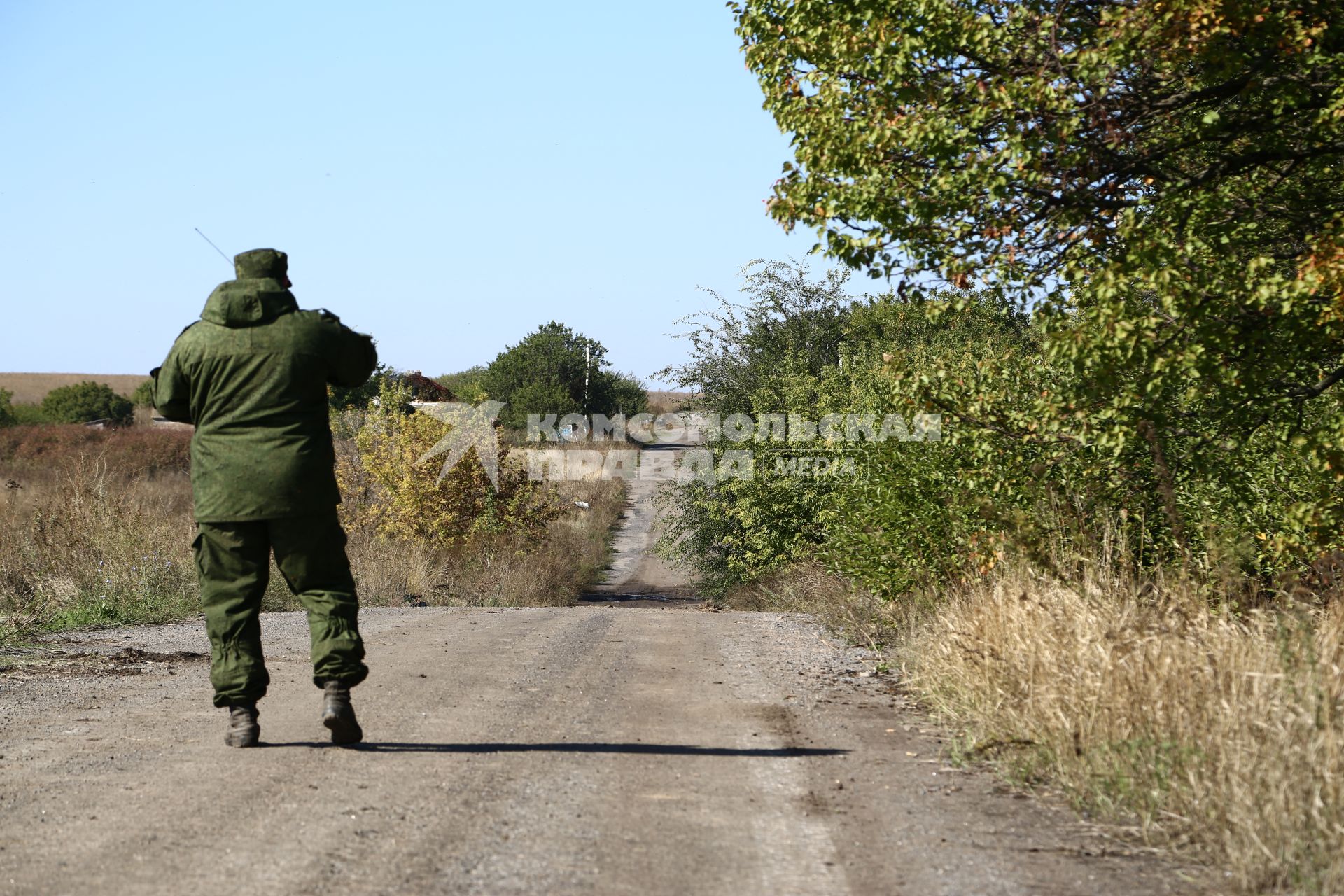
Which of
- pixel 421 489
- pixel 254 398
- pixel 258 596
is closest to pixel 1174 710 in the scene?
pixel 258 596

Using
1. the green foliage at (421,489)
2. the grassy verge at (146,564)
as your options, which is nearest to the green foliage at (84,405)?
the grassy verge at (146,564)

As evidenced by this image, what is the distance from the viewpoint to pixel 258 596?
221 inches

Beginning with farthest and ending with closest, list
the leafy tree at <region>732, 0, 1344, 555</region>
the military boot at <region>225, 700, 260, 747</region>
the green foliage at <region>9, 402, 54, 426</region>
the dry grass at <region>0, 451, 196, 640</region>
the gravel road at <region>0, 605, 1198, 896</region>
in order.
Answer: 1. the green foliage at <region>9, 402, 54, 426</region>
2. the dry grass at <region>0, 451, 196, 640</region>
3. the leafy tree at <region>732, 0, 1344, 555</region>
4. the military boot at <region>225, 700, 260, 747</region>
5. the gravel road at <region>0, 605, 1198, 896</region>

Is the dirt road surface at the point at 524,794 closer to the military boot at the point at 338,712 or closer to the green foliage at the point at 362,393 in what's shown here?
the military boot at the point at 338,712

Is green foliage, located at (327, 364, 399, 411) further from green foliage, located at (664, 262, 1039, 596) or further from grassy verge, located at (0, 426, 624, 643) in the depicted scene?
green foliage, located at (664, 262, 1039, 596)

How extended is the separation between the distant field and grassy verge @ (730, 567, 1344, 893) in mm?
Result: 86927

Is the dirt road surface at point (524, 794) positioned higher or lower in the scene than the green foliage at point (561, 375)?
lower

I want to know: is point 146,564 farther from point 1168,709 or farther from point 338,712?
point 1168,709

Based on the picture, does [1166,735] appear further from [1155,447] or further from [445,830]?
[1155,447]

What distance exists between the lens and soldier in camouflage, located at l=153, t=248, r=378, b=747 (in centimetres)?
552

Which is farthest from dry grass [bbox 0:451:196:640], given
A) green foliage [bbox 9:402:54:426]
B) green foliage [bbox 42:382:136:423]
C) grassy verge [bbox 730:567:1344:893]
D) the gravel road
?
green foliage [bbox 42:382:136:423]

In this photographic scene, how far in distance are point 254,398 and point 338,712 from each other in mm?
1417

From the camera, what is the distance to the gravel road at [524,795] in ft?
12.8

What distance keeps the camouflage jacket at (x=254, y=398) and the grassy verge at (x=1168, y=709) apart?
328cm
